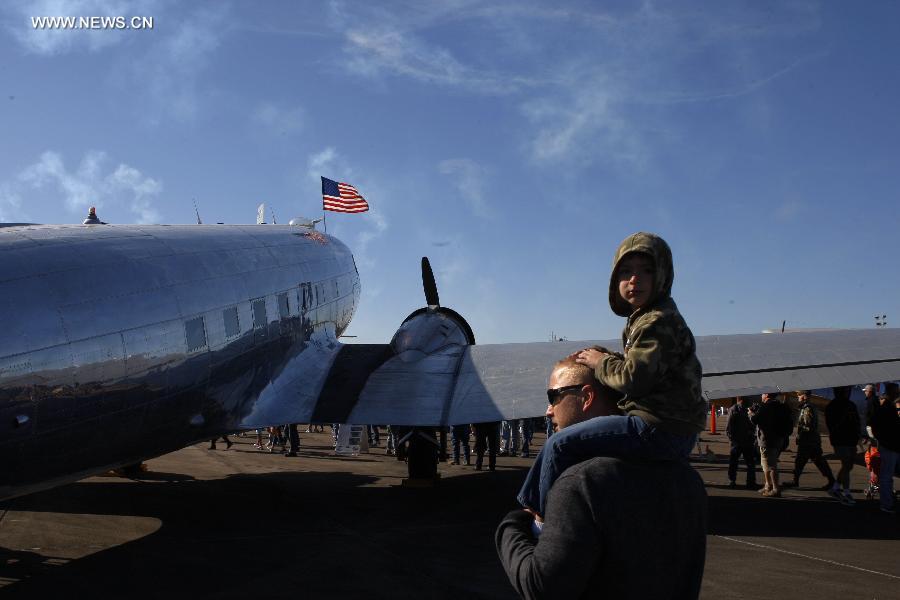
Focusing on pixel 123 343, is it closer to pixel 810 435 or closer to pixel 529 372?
pixel 529 372

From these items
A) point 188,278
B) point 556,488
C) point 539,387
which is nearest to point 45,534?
point 188,278

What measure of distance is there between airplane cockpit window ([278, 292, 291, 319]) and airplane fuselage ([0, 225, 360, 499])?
0.30 metres

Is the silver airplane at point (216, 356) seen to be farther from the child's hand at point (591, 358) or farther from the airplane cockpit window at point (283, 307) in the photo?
the child's hand at point (591, 358)

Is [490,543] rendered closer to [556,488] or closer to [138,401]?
[138,401]

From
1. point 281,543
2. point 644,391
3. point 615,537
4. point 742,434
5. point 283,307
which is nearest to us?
point 615,537

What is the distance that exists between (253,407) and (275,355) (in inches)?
43.8

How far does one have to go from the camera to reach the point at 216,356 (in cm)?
917

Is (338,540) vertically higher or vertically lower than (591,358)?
lower

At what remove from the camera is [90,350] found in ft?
22.3

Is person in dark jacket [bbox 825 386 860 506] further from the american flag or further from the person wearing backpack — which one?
→ the american flag

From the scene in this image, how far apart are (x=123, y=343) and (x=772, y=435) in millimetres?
10353

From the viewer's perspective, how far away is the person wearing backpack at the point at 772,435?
40.9ft

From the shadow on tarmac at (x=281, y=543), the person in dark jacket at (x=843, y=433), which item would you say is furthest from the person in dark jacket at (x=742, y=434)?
the shadow on tarmac at (x=281, y=543)

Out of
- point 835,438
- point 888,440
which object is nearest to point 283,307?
point 835,438
